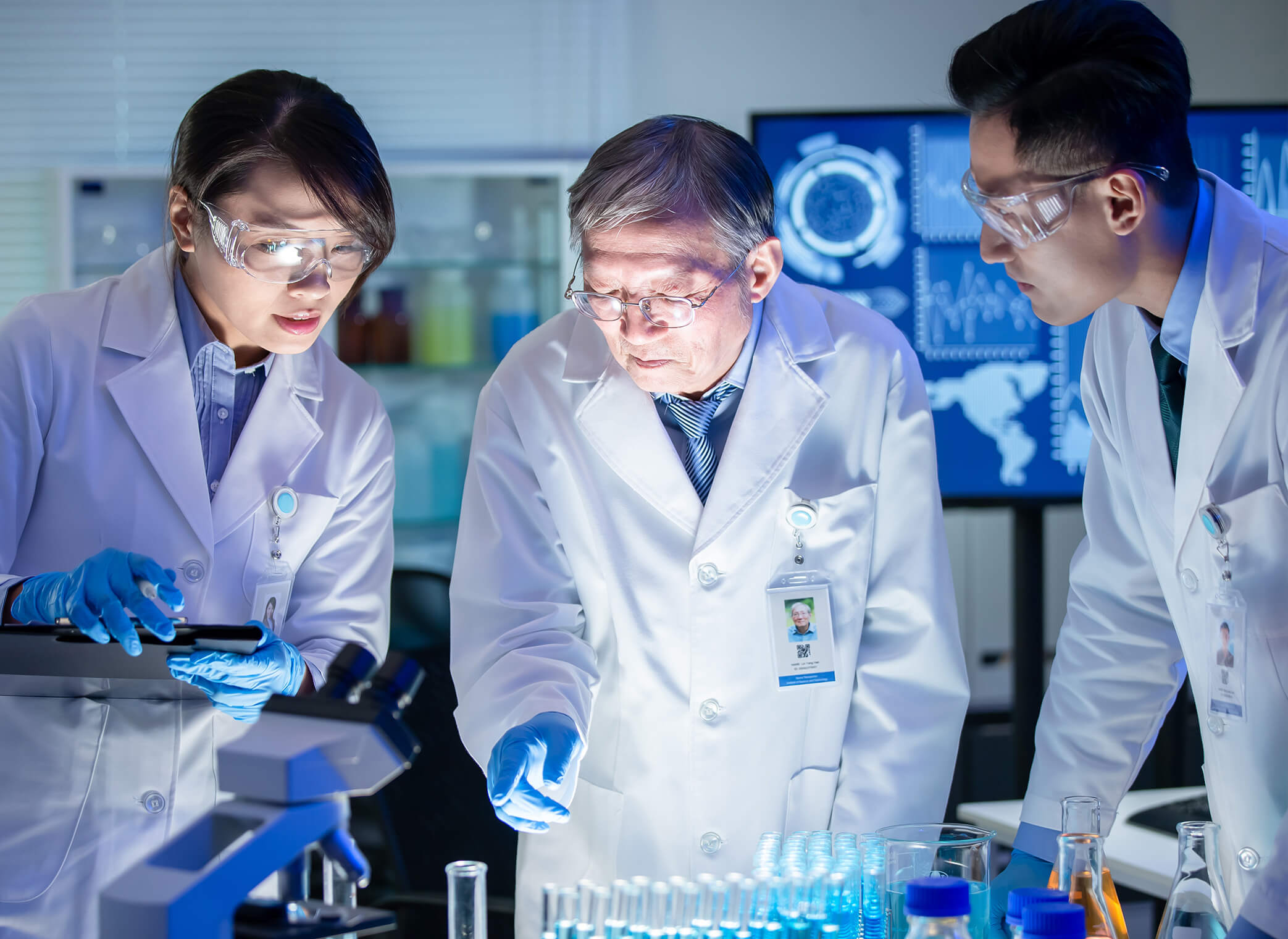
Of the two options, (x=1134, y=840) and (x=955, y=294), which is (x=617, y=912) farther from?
(x=955, y=294)

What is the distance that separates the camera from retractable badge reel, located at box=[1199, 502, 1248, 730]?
1.39 m

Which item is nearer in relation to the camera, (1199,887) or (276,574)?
(1199,887)

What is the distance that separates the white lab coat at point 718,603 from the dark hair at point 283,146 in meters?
0.37

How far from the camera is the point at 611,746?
1.71 meters

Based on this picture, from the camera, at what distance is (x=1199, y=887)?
1101 millimetres

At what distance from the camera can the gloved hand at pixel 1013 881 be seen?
1196 mm

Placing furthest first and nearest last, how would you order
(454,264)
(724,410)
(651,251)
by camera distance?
(454,264), (724,410), (651,251)

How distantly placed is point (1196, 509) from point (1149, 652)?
→ 29 cm

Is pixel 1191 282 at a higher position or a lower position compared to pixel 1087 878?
higher

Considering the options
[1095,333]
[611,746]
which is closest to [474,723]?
[611,746]

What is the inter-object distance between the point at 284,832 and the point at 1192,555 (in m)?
1.18

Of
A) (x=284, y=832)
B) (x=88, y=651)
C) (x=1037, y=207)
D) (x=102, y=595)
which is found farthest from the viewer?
(x=1037, y=207)

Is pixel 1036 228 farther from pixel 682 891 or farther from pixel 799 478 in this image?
pixel 682 891

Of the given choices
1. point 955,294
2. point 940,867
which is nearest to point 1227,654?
point 940,867
